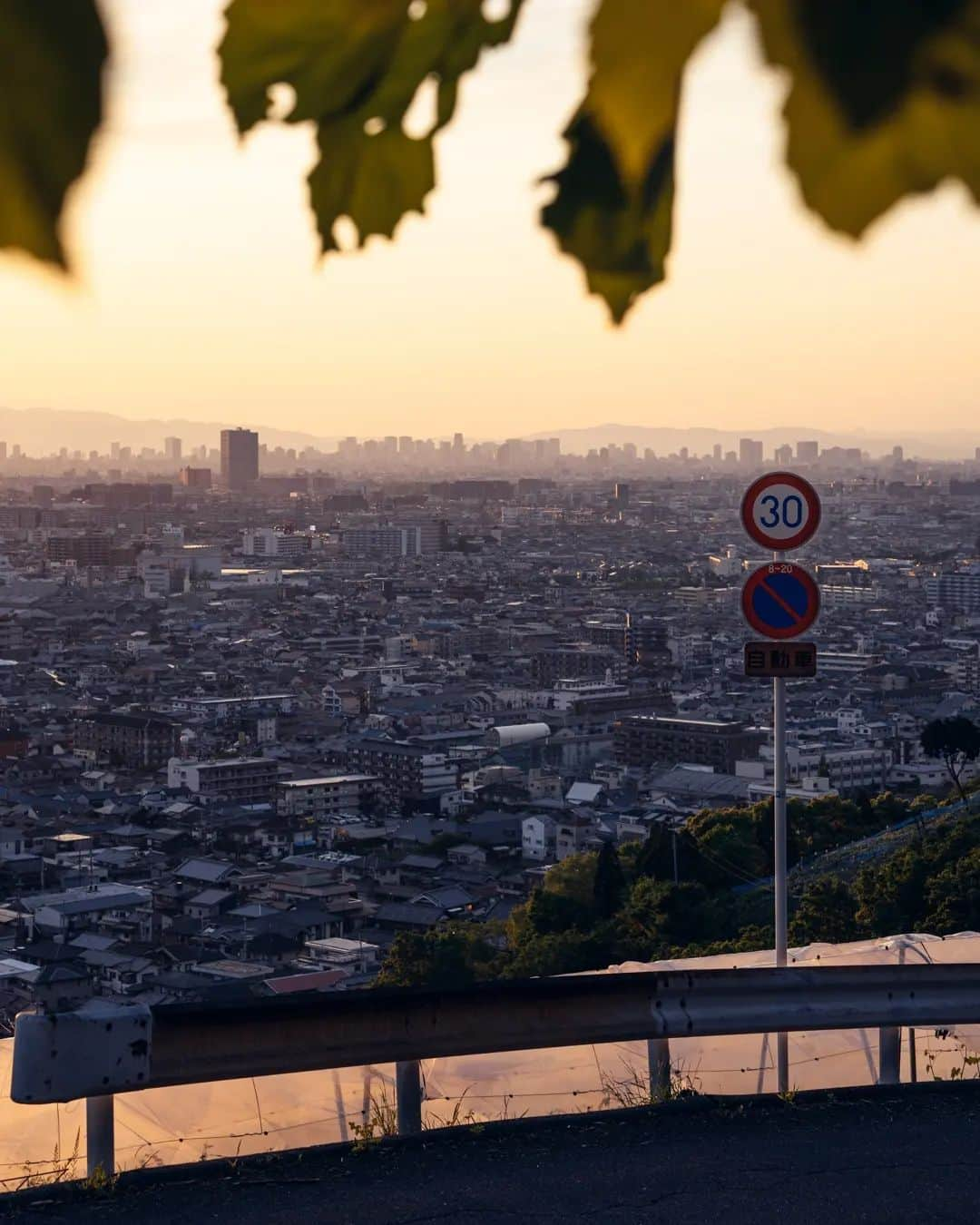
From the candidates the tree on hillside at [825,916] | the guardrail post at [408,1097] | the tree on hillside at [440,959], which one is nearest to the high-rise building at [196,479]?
the tree on hillside at [440,959]

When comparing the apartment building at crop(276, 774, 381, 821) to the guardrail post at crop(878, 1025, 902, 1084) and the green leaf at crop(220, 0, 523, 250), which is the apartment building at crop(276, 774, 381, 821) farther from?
Result: the green leaf at crop(220, 0, 523, 250)

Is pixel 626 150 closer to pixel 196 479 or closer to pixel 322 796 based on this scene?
pixel 322 796

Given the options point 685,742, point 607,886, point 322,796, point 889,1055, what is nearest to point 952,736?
point 607,886

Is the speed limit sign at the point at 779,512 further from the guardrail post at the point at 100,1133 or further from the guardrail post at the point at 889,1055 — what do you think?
the guardrail post at the point at 100,1133

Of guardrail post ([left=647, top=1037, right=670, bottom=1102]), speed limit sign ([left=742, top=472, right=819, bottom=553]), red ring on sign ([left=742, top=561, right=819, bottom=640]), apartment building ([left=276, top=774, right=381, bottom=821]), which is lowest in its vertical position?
apartment building ([left=276, top=774, right=381, bottom=821])

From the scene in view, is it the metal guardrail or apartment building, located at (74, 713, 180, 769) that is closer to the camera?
the metal guardrail

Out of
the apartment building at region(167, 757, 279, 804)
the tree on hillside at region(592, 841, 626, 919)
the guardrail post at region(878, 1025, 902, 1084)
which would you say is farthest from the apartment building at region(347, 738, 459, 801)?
the guardrail post at region(878, 1025, 902, 1084)

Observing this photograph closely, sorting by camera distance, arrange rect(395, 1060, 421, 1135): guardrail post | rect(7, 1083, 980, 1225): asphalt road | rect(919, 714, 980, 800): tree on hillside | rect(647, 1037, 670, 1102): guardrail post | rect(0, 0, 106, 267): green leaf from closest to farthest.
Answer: rect(0, 0, 106, 267): green leaf
rect(7, 1083, 980, 1225): asphalt road
rect(395, 1060, 421, 1135): guardrail post
rect(647, 1037, 670, 1102): guardrail post
rect(919, 714, 980, 800): tree on hillside
